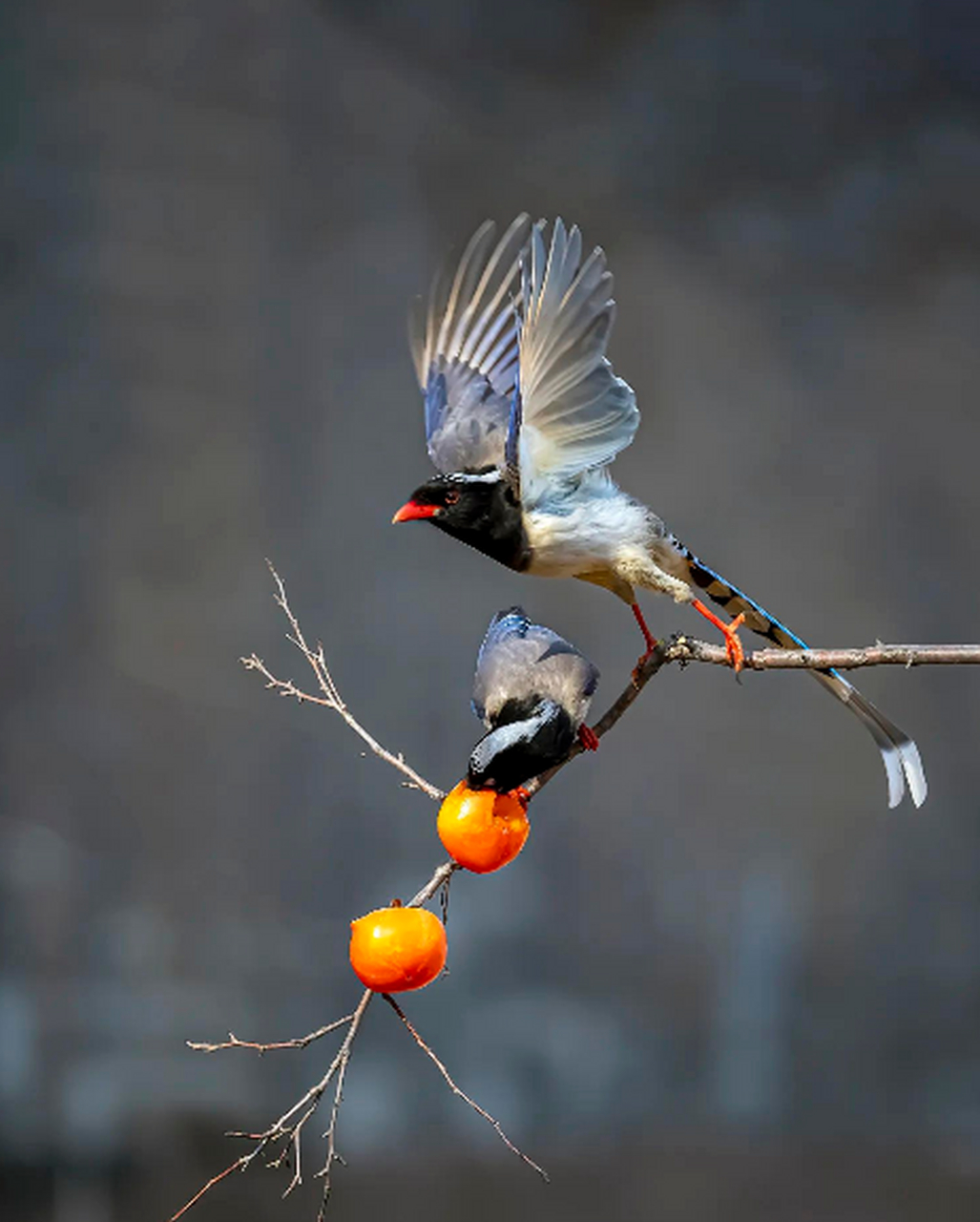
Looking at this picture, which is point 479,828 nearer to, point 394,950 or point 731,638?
point 394,950

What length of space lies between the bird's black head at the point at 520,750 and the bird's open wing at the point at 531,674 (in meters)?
0.03

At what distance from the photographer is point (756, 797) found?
3.41m

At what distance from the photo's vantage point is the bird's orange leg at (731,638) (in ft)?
4.16

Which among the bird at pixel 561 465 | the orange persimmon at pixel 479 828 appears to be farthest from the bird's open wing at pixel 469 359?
the orange persimmon at pixel 479 828

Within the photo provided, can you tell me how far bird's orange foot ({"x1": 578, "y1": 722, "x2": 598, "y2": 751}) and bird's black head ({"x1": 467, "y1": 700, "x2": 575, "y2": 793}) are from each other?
0.07 m

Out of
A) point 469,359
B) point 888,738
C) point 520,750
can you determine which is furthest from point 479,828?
point 469,359

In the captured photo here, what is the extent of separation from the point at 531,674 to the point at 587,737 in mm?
100

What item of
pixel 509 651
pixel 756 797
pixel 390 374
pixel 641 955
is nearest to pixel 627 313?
pixel 390 374

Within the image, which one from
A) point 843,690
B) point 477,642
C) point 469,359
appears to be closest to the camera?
point 843,690

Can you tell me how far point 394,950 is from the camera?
43.9 inches

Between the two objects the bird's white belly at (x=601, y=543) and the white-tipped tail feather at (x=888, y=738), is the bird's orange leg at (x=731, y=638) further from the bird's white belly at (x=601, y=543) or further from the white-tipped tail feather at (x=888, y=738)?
the white-tipped tail feather at (x=888, y=738)

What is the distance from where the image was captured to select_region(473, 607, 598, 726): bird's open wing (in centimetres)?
129

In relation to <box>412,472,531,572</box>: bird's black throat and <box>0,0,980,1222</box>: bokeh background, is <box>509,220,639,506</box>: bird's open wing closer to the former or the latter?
<box>412,472,531,572</box>: bird's black throat

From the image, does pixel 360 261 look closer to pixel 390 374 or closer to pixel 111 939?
pixel 390 374
